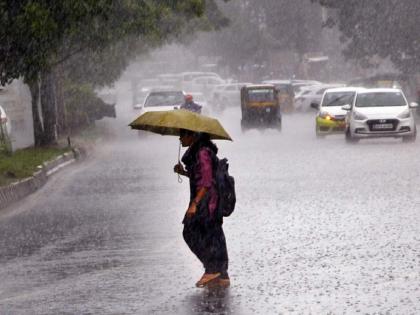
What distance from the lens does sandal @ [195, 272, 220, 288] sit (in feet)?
33.8

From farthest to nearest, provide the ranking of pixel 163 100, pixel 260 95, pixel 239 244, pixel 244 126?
pixel 260 95
pixel 244 126
pixel 163 100
pixel 239 244

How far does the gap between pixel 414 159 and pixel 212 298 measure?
16.0m

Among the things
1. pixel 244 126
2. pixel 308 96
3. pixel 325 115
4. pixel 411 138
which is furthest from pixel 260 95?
pixel 308 96

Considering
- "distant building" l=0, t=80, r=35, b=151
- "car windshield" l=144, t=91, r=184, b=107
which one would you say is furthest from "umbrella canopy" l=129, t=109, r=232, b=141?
"distant building" l=0, t=80, r=35, b=151

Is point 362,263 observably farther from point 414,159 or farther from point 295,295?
point 414,159

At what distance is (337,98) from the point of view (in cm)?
3847

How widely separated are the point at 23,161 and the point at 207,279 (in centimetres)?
1493

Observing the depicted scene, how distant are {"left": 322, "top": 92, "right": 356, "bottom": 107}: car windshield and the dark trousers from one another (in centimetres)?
2780

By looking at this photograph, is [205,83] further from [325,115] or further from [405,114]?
[405,114]

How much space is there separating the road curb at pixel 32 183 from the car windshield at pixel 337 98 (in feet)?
37.9

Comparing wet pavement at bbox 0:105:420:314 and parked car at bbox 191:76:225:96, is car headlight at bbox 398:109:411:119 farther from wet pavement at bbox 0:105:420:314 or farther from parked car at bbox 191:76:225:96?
parked car at bbox 191:76:225:96

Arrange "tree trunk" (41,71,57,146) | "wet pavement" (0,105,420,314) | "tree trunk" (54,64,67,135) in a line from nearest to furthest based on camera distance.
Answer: "wet pavement" (0,105,420,314) < "tree trunk" (41,71,57,146) < "tree trunk" (54,64,67,135)

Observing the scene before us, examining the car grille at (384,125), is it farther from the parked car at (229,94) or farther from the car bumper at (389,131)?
the parked car at (229,94)

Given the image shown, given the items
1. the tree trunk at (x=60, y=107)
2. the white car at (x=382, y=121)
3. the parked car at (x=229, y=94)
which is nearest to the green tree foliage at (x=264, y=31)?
the parked car at (x=229, y=94)
